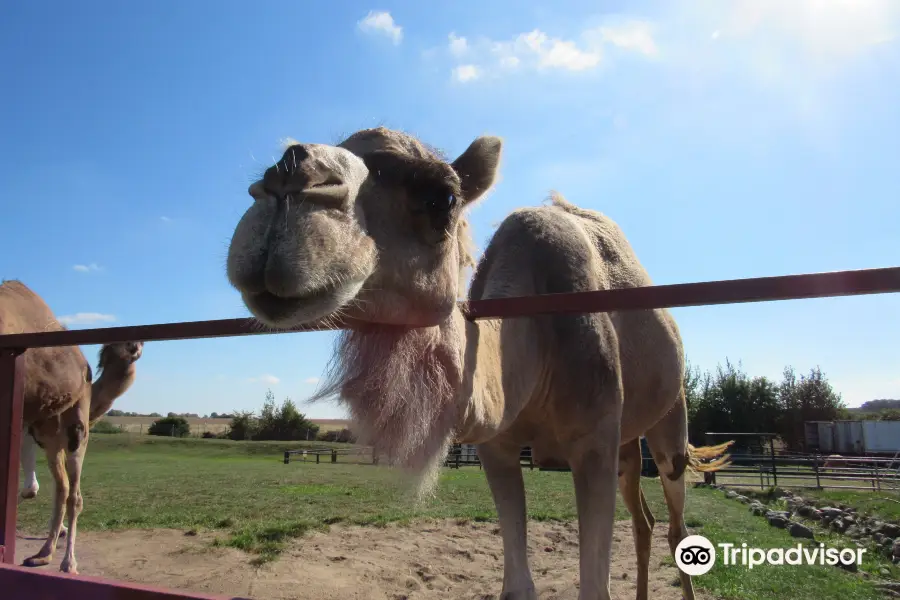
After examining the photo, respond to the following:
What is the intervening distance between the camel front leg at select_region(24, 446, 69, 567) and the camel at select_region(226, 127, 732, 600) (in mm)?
5707

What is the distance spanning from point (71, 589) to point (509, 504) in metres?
2.05

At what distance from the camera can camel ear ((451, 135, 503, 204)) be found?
89.7 inches

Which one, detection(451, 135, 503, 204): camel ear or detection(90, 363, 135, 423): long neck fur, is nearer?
detection(451, 135, 503, 204): camel ear

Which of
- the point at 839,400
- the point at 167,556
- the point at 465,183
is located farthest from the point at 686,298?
the point at 839,400

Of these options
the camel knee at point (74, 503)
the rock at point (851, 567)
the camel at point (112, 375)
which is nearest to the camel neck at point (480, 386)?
the camel knee at point (74, 503)

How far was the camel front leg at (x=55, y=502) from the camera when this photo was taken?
6.39 meters

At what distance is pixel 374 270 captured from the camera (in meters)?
1.76

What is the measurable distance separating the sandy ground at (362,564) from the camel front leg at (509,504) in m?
2.49

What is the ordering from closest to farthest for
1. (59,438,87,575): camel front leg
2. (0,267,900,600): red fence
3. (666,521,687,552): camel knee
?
(0,267,900,600): red fence → (666,521,687,552): camel knee → (59,438,87,575): camel front leg

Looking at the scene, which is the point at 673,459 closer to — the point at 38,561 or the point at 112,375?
the point at 38,561

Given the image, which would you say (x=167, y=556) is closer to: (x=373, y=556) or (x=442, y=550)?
(x=373, y=556)

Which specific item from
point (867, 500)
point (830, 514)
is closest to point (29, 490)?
point (830, 514)

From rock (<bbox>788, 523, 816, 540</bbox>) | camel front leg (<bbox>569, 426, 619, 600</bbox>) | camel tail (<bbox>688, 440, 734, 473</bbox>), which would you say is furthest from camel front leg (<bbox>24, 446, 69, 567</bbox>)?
rock (<bbox>788, 523, 816, 540</bbox>)

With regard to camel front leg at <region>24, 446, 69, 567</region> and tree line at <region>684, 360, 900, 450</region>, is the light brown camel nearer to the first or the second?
camel front leg at <region>24, 446, 69, 567</region>
